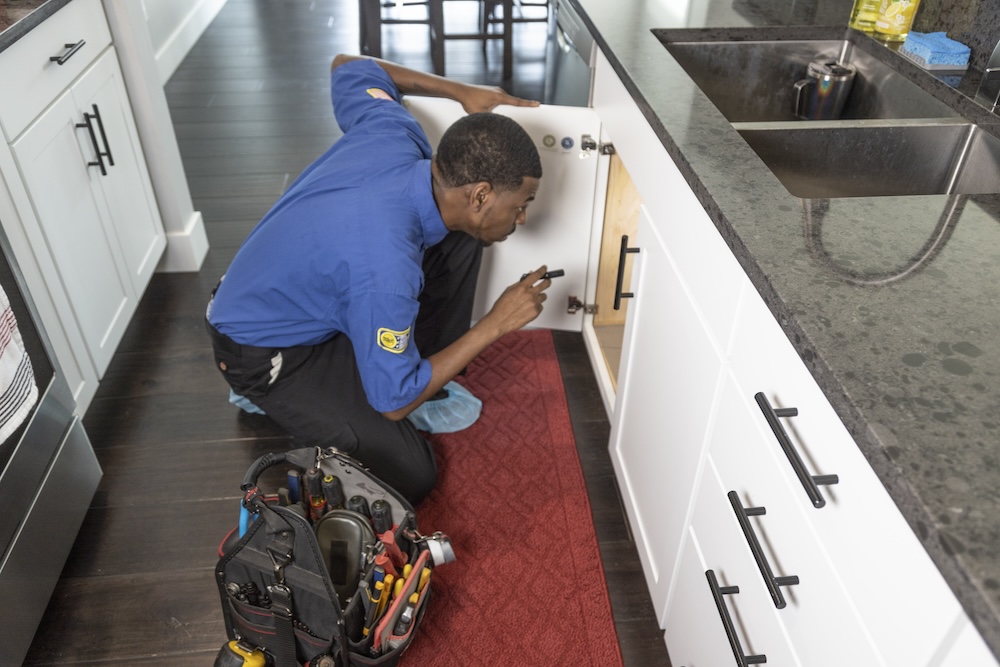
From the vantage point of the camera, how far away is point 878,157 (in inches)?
49.4

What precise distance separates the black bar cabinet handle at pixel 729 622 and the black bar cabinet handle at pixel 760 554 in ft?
0.35

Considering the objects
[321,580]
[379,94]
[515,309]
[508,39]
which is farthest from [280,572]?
[508,39]

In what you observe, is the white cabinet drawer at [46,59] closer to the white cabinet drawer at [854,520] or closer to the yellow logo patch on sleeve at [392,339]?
the yellow logo patch on sleeve at [392,339]

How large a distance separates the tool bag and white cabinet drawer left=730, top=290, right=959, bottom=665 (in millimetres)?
729

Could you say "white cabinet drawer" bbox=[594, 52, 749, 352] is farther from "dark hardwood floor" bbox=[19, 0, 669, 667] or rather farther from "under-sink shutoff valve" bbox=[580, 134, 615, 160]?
"dark hardwood floor" bbox=[19, 0, 669, 667]

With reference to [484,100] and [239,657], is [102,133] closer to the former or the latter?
[484,100]

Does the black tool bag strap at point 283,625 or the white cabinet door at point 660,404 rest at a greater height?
the white cabinet door at point 660,404

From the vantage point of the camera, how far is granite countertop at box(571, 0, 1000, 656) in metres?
0.60

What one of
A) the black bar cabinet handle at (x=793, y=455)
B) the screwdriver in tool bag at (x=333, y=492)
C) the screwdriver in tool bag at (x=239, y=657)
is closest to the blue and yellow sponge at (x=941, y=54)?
the black bar cabinet handle at (x=793, y=455)

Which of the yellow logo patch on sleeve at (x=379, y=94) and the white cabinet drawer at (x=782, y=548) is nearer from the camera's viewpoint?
the white cabinet drawer at (x=782, y=548)

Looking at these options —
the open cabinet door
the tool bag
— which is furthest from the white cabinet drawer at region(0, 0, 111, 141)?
the tool bag

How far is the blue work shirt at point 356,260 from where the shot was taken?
4.50ft

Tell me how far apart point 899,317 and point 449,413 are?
1.25 m

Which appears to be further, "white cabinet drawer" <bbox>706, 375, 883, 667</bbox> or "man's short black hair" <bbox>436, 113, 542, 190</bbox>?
"man's short black hair" <bbox>436, 113, 542, 190</bbox>
